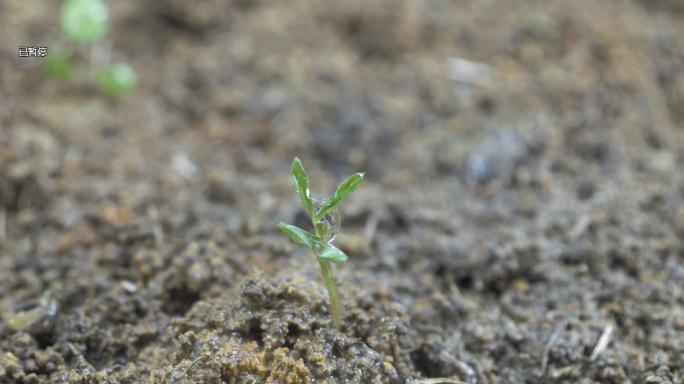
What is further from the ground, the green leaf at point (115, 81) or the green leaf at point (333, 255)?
the green leaf at point (115, 81)

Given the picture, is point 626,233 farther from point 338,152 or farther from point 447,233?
point 338,152

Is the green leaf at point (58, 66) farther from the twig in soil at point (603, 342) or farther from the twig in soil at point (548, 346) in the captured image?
the twig in soil at point (603, 342)

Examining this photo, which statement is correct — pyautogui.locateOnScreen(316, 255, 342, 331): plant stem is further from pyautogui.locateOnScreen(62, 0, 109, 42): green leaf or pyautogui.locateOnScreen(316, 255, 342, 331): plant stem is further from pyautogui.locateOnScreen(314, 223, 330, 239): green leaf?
→ pyautogui.locateOnScreen(62, 0, 109, 42): green leaf

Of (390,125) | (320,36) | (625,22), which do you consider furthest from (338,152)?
(625,22)

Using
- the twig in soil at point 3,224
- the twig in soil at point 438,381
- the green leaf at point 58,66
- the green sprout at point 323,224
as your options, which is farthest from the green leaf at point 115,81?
the twig in soil at point 438,381

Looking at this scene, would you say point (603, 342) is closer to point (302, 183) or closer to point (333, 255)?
point (333, 255)
